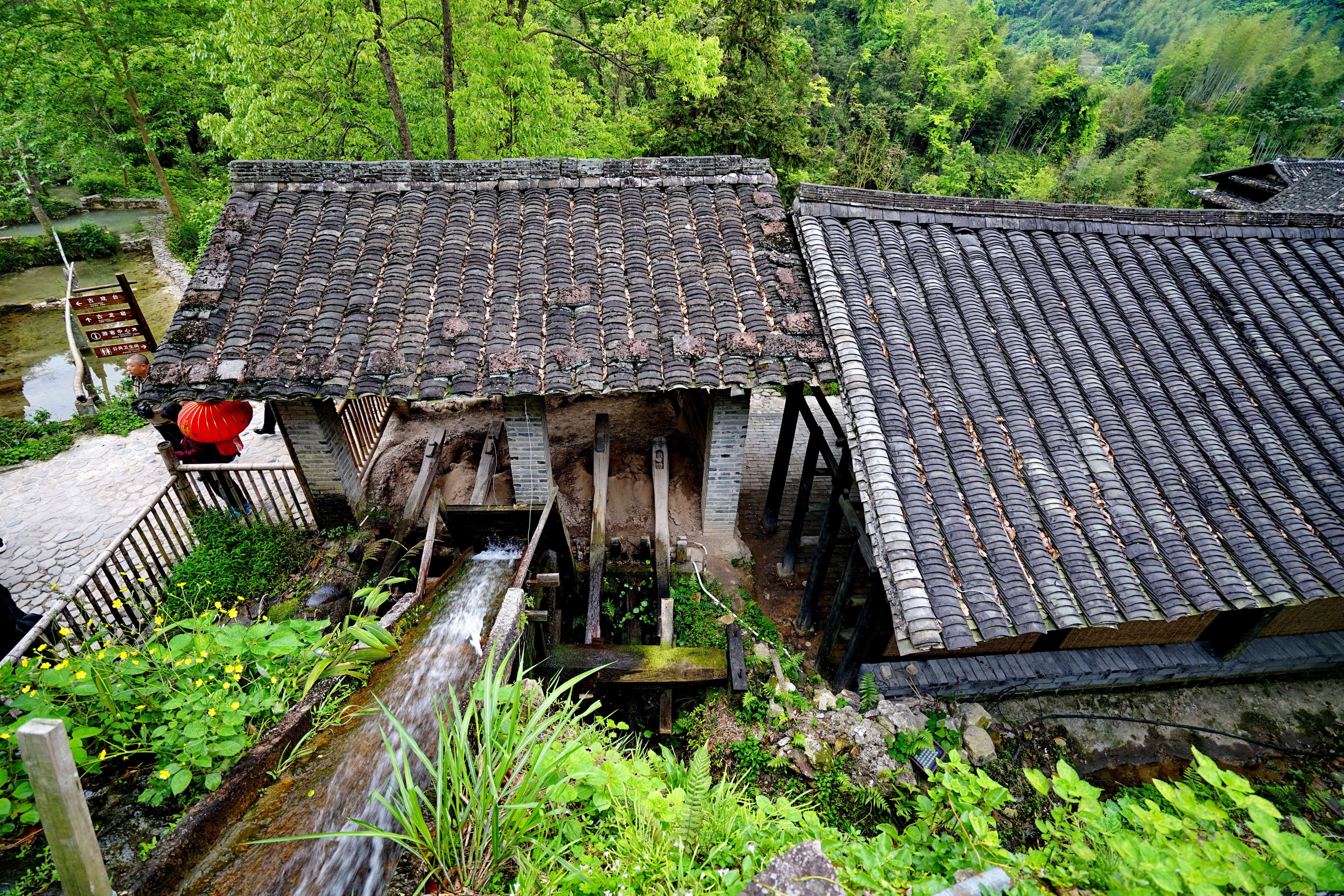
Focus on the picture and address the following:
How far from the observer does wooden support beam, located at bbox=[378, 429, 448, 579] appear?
23.2 ft

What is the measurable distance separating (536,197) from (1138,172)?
3795 cm

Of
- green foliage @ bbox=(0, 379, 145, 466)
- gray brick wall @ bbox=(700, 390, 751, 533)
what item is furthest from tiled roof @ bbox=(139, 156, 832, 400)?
green foliage @ bbox=(0, 379, 145, 466)

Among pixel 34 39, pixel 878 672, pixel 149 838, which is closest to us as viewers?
pixel 149 838

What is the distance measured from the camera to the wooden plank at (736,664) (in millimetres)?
6242

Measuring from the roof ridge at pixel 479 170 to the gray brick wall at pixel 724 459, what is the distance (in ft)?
11.1

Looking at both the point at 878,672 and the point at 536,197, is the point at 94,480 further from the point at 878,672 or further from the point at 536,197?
the point at 878,672

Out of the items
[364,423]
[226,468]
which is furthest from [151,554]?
[364,423]

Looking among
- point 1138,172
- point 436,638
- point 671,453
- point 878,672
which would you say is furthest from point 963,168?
point 436,638

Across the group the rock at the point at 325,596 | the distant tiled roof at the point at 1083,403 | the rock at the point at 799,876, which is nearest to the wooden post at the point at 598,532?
the rock at the point at 325,596

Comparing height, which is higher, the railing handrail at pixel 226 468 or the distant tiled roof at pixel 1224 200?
the railing handrail at pixel 226 468

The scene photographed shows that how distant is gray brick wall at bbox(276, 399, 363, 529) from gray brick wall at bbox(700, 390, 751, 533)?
15.6 ft

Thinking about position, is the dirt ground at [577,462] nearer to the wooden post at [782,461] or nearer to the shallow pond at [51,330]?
the wooden post at [782,461]

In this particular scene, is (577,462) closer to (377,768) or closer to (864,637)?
(864,637)

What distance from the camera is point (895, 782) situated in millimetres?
6023
